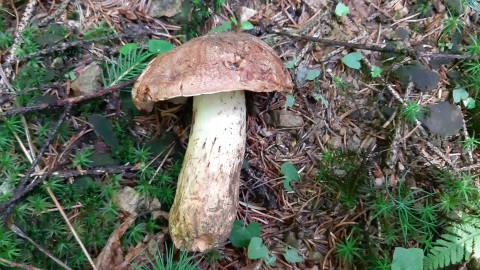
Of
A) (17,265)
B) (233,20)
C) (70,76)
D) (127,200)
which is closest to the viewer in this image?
(17,265)

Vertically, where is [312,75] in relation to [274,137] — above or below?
above

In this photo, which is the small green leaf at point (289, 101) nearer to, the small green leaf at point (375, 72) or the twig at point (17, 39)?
the small green leaf at point (375, 72)

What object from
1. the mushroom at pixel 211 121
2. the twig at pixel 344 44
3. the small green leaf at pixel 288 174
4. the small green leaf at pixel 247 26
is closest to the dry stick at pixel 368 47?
the twig at pixel 344 44

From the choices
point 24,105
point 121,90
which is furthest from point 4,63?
point 121,90

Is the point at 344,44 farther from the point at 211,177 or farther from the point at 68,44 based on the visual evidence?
the point at 68,44

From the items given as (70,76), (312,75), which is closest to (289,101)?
(312,75)

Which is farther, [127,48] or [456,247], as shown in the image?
[127,48]
